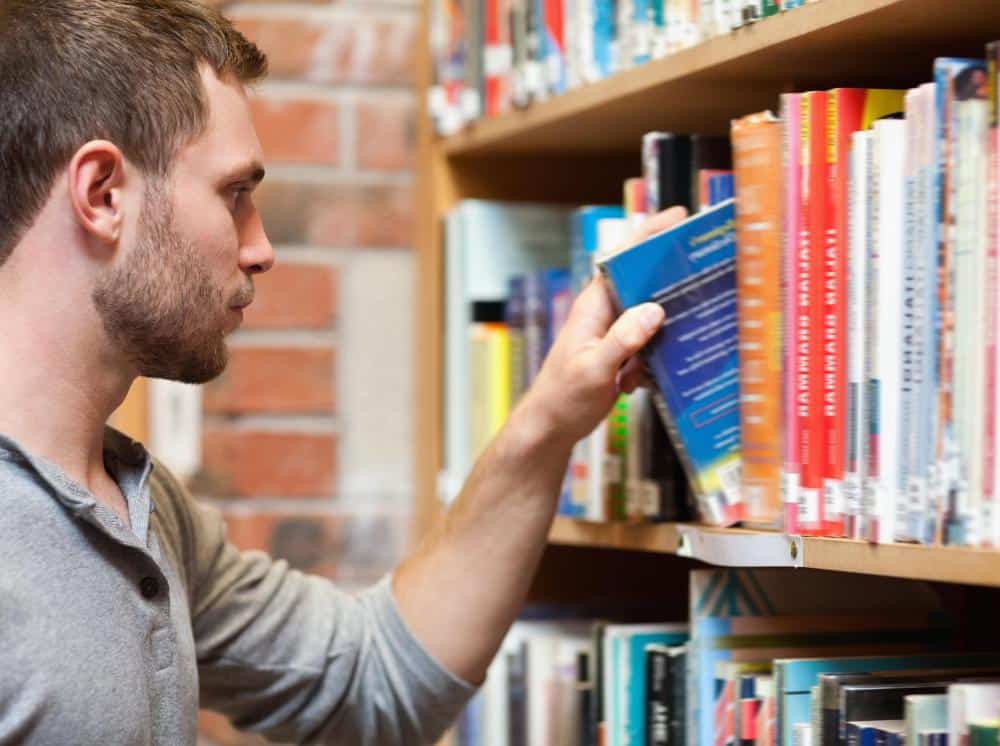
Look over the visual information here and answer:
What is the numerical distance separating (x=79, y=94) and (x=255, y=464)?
2.42 feet

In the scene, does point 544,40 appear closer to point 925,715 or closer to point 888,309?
point 888,309

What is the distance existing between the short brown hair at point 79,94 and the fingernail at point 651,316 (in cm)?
38

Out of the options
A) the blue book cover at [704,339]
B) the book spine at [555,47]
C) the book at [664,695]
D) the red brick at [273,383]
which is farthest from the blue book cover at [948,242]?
the red brick at [273,383]

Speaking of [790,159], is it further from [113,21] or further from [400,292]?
[400,292]

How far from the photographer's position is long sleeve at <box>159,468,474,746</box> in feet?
4.25

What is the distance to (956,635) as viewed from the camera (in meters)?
1.11

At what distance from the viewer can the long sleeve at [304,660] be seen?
4.25 ft

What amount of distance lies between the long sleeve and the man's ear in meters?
0.32

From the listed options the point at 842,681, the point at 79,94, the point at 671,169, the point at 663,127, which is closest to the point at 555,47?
the point at 663,127

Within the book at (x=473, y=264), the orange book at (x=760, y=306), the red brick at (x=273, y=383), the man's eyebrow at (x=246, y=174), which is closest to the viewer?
the orange book at (x=760, y=306)

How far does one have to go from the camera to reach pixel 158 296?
1.10 metres

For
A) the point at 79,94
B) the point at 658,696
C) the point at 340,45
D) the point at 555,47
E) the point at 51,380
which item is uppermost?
the point at 340,45

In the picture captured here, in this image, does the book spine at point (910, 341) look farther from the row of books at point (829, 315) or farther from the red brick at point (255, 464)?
the red brick at point (255, 464)

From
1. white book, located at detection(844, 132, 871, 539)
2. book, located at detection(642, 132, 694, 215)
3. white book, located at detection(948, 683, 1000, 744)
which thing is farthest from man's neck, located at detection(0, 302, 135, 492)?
white book, located at detection(948, 683, 1000, 744)
